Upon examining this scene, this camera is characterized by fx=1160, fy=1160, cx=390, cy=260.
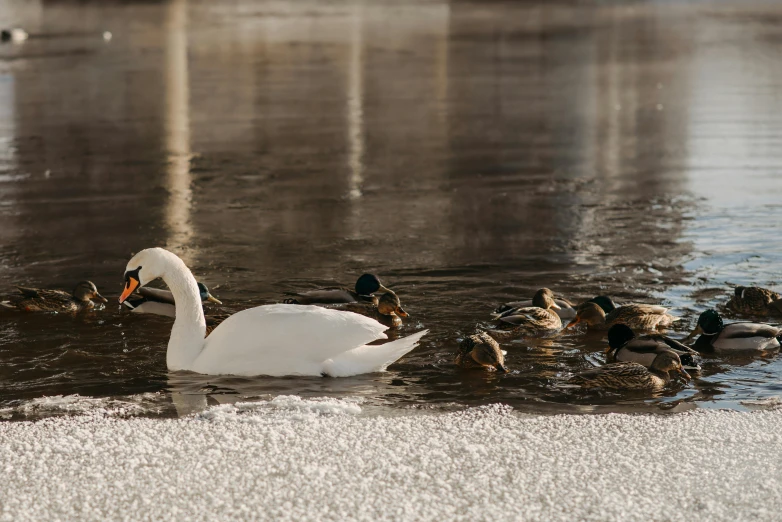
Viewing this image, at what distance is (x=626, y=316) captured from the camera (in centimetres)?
873

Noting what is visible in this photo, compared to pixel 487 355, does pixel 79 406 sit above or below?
below

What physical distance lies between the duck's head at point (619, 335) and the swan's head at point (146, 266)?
3.05 metres

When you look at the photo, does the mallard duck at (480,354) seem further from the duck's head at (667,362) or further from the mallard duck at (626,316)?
the mallard duck at (626,316)

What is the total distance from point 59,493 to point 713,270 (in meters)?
6.71

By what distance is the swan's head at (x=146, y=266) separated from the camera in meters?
8.05

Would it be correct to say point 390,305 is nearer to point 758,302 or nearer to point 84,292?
point 84,292

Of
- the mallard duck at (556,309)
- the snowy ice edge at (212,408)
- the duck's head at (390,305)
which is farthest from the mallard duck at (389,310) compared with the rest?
the snowy ice edge at (212,408)

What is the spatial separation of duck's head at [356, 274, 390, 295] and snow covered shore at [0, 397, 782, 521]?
8.53 feet

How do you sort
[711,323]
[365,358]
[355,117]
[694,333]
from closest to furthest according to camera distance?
[365,358] → [711,323] → [694,333] → [355,117]

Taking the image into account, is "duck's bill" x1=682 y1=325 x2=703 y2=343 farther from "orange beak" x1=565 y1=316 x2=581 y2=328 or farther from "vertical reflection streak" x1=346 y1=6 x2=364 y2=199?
"vertical reflection streak" x1=346 y1=6 x2=364 y2=199

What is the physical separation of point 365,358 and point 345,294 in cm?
189

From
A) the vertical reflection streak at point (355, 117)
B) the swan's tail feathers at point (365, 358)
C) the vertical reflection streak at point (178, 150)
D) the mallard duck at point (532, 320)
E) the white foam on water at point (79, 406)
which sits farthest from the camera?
the vertical reflection streak at point (355, 117)

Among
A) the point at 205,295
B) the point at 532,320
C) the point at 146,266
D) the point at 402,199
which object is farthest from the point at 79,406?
the point at 402,199

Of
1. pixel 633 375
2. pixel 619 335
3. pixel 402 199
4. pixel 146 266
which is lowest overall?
pixel 633 375
